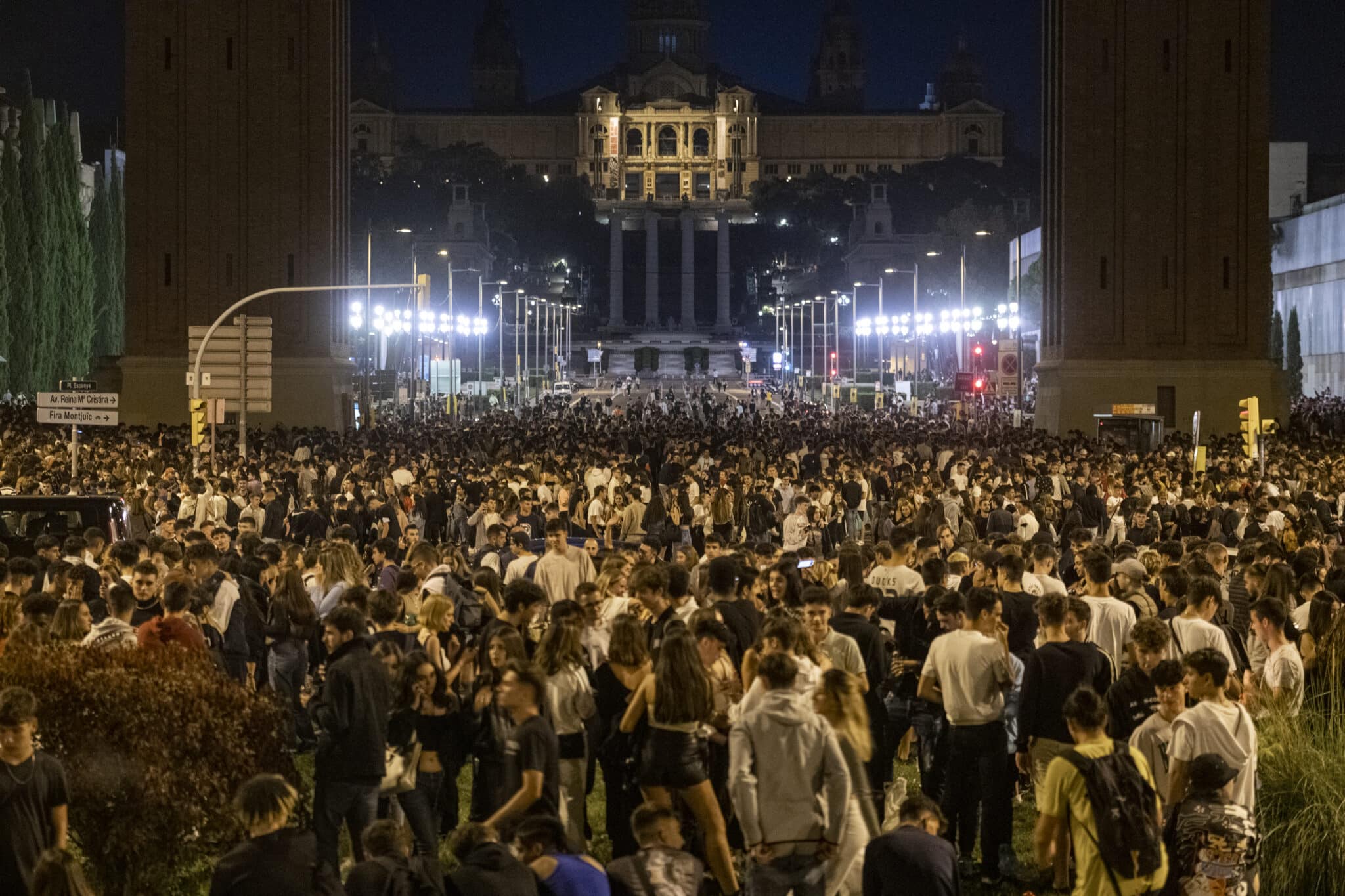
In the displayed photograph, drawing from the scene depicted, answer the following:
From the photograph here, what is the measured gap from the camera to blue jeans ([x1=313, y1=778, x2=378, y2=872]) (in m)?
9.94

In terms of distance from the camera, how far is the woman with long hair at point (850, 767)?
8.98 metres

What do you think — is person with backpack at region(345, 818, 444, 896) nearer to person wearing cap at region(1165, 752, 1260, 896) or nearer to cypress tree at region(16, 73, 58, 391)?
person wearing cap at region(1165, 752, 1260, 896)

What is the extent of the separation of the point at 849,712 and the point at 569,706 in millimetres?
1763

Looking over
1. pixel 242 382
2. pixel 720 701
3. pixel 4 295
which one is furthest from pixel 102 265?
pixel 720 701

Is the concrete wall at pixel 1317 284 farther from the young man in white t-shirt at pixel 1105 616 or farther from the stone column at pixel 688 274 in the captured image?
the stone column at pixel 688 274

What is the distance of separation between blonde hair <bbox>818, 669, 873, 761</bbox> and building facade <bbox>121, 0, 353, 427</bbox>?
4427 centimetres

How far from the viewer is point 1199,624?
1102cm

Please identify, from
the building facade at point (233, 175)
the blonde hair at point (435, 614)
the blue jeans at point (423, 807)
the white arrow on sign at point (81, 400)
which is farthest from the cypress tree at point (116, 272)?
the blue jeans at point (423, 807)

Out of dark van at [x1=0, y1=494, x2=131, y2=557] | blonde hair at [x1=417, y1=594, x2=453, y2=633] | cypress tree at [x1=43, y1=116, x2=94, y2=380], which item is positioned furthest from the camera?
cypress tree at [x1=43, y1=116, x2=94, y2=380]

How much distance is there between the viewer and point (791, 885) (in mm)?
8828

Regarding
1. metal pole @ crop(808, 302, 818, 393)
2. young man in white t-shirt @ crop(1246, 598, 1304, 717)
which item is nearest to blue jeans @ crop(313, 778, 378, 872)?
→ young man in white t-shirt @ crop(1246, 598, 1304, 717)

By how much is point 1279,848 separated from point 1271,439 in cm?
3057

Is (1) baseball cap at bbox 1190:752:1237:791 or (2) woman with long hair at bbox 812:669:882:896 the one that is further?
(2) woman with long hair at bbox 812:669:882:896

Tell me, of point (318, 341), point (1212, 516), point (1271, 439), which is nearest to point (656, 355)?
point (318, 341)
